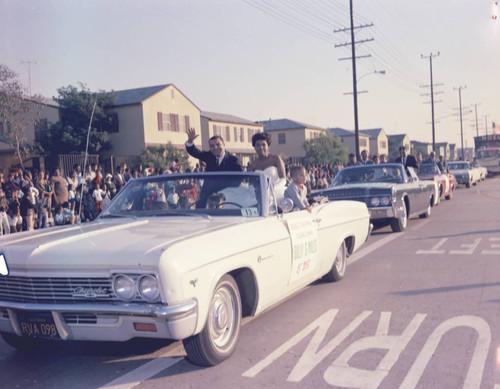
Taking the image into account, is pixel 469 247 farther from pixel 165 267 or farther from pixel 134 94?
pixel 134 94

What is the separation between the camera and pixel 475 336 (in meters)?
4.61

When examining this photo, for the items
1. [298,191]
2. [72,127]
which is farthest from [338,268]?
[72,127]

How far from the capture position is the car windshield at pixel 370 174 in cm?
1218

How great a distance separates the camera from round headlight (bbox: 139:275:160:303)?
356cm

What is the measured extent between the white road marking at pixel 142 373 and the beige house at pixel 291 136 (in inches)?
2379

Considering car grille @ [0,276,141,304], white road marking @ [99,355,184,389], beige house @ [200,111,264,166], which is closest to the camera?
car grille @ [0,276,141,304]

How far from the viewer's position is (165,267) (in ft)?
11.5

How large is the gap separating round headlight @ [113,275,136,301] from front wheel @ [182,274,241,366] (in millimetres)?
580

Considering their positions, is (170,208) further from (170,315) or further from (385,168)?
(385,168)

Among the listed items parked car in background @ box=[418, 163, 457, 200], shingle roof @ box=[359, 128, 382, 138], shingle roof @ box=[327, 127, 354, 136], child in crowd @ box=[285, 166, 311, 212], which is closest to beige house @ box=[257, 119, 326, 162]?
shingle roof @ box=[327, 127, 354, 136]

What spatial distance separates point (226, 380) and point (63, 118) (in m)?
36.3

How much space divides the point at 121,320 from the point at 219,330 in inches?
32.9

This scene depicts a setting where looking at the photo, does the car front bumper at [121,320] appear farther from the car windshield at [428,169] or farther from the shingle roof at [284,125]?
the shingle roof at [284,125]

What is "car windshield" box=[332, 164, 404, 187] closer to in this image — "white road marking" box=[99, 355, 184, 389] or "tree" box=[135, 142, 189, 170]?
"white road marking" box=[99, 355, 184, 389]
